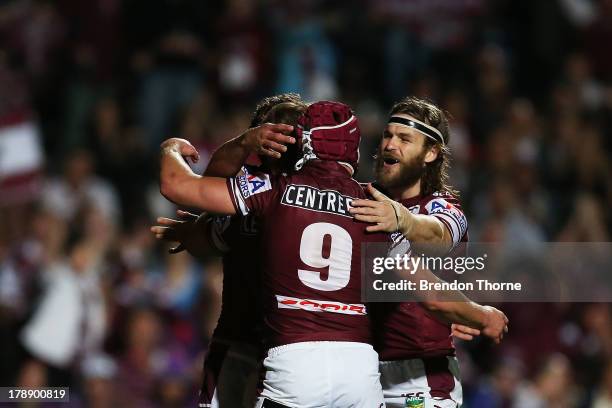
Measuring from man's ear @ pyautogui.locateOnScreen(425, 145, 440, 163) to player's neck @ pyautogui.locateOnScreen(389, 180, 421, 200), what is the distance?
13cm

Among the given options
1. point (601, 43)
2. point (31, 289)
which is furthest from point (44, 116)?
point (601, 43)

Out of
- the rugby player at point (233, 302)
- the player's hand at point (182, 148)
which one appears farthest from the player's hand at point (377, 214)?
the player's hand at point (182, 148)

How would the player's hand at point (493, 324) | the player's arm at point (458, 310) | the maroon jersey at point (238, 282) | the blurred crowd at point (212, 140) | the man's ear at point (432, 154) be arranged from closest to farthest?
1. the player's arm at point (458, 310)
2. the player's hand at point (493, 324)
3. the maroon jersey at point (238, 282)
4. the man's ear at point (432, 154)
5. the blurred crowd at point (212, 140)

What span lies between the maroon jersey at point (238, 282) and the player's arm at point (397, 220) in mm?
716

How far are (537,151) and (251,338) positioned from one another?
25.3ft

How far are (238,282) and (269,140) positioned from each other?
97 centimetres

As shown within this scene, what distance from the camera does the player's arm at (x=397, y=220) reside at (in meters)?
5.35

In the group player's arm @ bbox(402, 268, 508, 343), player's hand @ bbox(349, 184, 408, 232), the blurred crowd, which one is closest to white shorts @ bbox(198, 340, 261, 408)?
player's arm @ bbox(402, 268, 508, 343)

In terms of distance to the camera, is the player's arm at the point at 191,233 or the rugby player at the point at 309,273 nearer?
the rugby player at the point at 309,273

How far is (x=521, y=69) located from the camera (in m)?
14.6

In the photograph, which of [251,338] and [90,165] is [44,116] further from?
[251,338]

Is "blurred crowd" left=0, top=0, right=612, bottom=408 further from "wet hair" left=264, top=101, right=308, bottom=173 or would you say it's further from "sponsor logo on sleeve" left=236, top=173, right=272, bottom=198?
"sponsor logo on sleeve" left=236, top=173, right=272, bottom=198

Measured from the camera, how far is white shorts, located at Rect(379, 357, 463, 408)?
19.9 feet

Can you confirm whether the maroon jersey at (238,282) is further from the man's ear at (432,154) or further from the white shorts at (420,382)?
the man's ear at (432,154)
